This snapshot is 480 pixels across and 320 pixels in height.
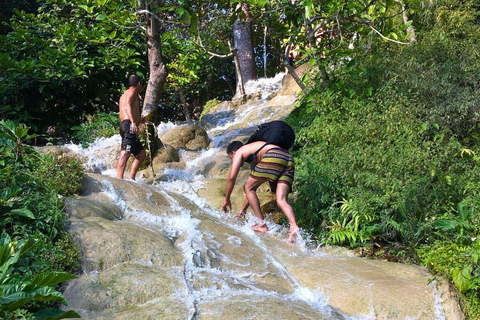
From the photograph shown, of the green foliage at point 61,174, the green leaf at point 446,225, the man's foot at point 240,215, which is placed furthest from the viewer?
the man's foot at point 240,215

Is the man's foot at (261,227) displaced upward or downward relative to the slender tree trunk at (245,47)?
downward

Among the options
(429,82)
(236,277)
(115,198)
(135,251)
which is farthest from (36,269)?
(429,82)

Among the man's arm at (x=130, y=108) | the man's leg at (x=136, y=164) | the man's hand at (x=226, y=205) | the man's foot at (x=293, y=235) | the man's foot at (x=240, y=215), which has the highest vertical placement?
the man's arm at (x=130, y=108)

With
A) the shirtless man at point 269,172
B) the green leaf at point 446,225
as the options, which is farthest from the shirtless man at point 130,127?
the green leaf at point 446,225

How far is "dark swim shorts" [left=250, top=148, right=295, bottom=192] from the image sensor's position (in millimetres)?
6594

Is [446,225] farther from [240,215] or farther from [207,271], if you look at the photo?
[240,215]

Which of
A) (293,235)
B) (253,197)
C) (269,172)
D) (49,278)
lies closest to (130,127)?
(253,197)

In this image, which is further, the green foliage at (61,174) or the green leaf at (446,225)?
the green foliage at (61,174)

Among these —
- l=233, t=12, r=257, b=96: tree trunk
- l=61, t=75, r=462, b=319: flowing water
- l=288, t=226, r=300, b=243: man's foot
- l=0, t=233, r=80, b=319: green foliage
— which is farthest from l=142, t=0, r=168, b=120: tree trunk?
l=233, t=12, r=257, b=96: tree trunk

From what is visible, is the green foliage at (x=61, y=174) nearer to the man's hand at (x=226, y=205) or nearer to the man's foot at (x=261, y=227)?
the man's hand at (x=226, y=205)

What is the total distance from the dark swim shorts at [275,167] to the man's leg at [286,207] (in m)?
0.08

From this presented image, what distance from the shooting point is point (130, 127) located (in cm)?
823

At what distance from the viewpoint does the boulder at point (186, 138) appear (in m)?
12.0

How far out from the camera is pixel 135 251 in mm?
4883
